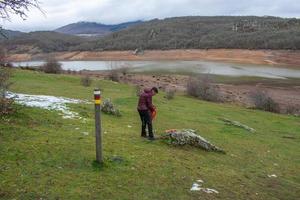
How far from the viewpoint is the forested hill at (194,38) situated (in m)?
101

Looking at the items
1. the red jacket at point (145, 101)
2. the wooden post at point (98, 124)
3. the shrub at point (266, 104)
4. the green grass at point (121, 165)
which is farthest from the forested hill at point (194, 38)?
the wooden post at point (98, 124)

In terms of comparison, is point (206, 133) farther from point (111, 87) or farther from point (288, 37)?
point (288, 37)

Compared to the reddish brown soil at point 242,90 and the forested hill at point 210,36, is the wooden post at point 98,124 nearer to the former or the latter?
the reddish brown soil at point 242,90

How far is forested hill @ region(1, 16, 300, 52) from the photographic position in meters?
101

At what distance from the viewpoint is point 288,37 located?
97.3m

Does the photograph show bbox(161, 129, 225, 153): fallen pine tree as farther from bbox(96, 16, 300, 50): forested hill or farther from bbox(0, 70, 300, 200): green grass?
bbox(96, 16, 300, 50): forested hill

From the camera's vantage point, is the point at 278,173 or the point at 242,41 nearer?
the point at 278,173

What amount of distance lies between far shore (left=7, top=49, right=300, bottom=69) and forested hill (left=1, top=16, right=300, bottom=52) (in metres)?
4.11

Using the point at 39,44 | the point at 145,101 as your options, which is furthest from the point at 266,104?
the point at 39,44

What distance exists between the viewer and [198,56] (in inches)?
3814

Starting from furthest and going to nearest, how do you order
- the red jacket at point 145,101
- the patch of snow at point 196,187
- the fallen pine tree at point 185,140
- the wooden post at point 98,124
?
1. the fallen pine tree at point 185,140
2. the red jacket at point 145,101
3. the patch of snow at point 196,187
4. the wooden post at point 98,124

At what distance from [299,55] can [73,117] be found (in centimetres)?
7400

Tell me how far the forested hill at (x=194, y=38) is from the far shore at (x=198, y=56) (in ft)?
13.5

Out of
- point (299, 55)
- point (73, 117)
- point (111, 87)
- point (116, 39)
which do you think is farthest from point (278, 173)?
point (116, 39)
